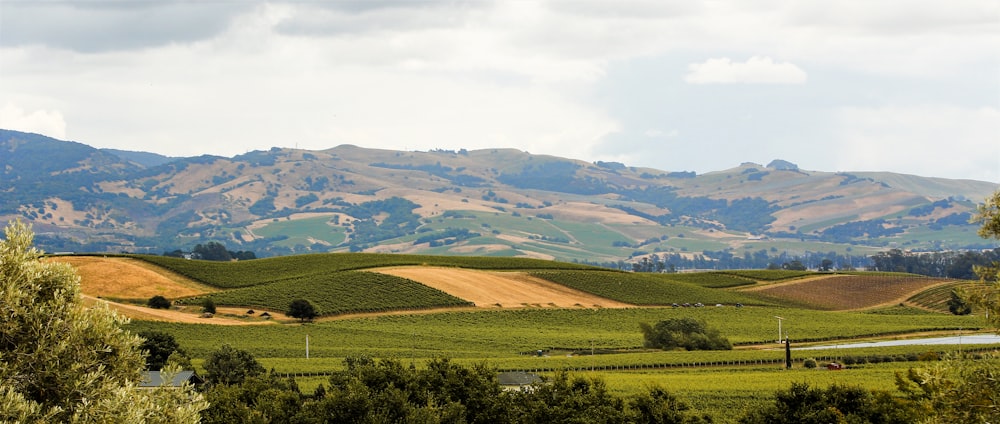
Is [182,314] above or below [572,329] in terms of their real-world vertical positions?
above

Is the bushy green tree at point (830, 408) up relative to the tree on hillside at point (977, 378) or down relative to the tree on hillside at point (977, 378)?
down

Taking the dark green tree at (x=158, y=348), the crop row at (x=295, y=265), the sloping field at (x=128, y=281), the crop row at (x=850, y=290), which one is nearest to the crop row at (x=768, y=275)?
the crop row at (x=850, y=290)

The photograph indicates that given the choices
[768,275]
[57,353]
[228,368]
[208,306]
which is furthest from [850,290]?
[57,353]

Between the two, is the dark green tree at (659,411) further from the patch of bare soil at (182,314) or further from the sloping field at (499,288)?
the sloping field at (499,288)

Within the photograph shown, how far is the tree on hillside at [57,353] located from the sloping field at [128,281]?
105935mm

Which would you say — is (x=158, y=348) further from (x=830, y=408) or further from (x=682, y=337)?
(x=682, y=337)

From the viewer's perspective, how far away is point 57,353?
80.3ft

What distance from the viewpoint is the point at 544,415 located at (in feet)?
164

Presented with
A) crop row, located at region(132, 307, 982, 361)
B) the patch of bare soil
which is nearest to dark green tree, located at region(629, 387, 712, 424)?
crop row, located at region(132, 307, 982, 361)

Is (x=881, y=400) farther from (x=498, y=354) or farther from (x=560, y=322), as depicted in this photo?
(x=560, y=322)

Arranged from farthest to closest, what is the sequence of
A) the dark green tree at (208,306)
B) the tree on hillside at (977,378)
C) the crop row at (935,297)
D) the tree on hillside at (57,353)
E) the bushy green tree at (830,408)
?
the crop row at (935,297) < the dark green tree at (208,306) < the bushy green tree at (830,408) < the tree on hillside at (977,378) < the tree on hillside at (57,353)

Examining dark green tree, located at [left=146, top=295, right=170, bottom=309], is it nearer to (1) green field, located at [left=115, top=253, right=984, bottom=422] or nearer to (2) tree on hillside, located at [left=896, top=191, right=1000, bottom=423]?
(1) green field, located at [left=115, top=253, right=984, bottom=422]

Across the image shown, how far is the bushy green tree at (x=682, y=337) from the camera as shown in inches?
4215

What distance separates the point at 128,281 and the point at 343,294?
2843 centimetres
